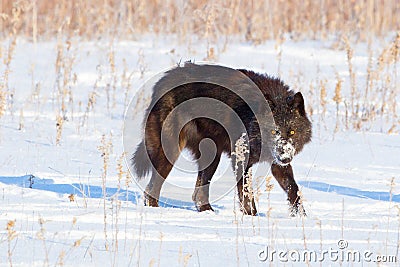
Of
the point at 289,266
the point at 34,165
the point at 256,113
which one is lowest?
the point at 289,266

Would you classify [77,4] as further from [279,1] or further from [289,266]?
[289,266]

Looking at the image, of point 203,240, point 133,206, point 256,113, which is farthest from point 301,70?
point 203,240

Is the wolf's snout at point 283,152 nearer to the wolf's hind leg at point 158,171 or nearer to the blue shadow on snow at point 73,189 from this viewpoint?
the blue shadow on snow at point 73,189

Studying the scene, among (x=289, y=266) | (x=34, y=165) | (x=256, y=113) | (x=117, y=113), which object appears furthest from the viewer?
(x=117, y=113)

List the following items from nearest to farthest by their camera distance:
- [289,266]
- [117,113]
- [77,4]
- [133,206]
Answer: [289,266] → [133,206] → [117,113] → [77,4]

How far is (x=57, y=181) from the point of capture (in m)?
5.78

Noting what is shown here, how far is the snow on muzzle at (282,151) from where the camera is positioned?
5141 mm

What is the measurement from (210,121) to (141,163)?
70 cm

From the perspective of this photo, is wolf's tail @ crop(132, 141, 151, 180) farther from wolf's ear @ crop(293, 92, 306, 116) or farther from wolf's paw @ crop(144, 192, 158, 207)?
wolf's ear @ crop(293, 92, 306, 116)

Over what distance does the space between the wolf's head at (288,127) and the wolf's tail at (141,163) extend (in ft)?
3.60

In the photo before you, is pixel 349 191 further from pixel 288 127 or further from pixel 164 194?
pixel 164 194

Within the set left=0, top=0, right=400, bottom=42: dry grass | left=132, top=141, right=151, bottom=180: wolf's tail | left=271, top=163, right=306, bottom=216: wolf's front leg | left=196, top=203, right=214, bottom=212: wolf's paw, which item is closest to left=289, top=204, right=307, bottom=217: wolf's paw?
left=271, top=163, right=306, bottom=216: wolf's front leg

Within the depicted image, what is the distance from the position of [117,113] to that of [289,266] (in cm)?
589

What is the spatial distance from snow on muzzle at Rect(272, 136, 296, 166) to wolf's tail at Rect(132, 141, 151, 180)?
3.63 feet
